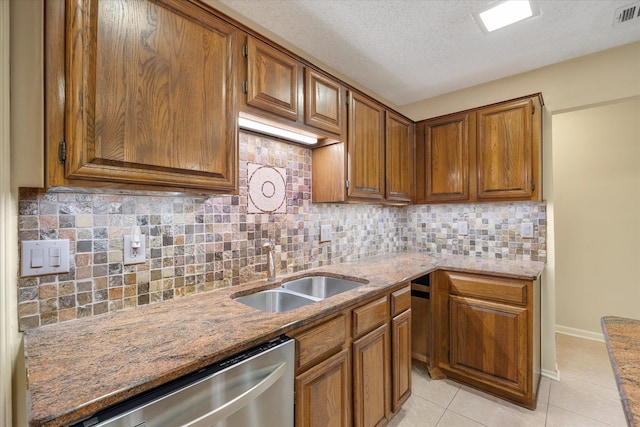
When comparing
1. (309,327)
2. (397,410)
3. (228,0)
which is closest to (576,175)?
(397,410)

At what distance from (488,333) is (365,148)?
155 cm

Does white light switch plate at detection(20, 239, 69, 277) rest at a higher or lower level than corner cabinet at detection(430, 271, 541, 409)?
higher

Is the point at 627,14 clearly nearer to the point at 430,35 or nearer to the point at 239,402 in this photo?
the point at 430,35

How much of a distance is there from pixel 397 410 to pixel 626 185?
2.95 meters

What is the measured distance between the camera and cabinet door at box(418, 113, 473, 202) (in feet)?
7.93

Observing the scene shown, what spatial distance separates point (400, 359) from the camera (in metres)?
1.76

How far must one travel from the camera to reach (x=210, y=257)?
4.92 feet

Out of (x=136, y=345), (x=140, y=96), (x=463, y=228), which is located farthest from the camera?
(x=463, y=228)

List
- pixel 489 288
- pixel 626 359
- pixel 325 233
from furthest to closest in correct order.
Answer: pixel 325 233, pixel 489 288, pixel 626 359

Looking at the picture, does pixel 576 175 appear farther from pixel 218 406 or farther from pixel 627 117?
pixel 218 406

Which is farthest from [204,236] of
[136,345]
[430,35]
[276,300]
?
[430,35]

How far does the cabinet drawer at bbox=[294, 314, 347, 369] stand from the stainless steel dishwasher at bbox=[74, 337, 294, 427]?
8cm

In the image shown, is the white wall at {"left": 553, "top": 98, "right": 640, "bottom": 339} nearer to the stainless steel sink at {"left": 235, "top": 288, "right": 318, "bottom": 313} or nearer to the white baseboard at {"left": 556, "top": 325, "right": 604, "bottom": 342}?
the white baseboard at {"left": 556, "top": 325, "right": 604, "bottom": 342}

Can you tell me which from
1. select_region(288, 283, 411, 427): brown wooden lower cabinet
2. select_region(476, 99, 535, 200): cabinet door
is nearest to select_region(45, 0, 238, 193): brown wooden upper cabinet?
select_region(288, 283, 411, 427): brown wooden lower cabinet
